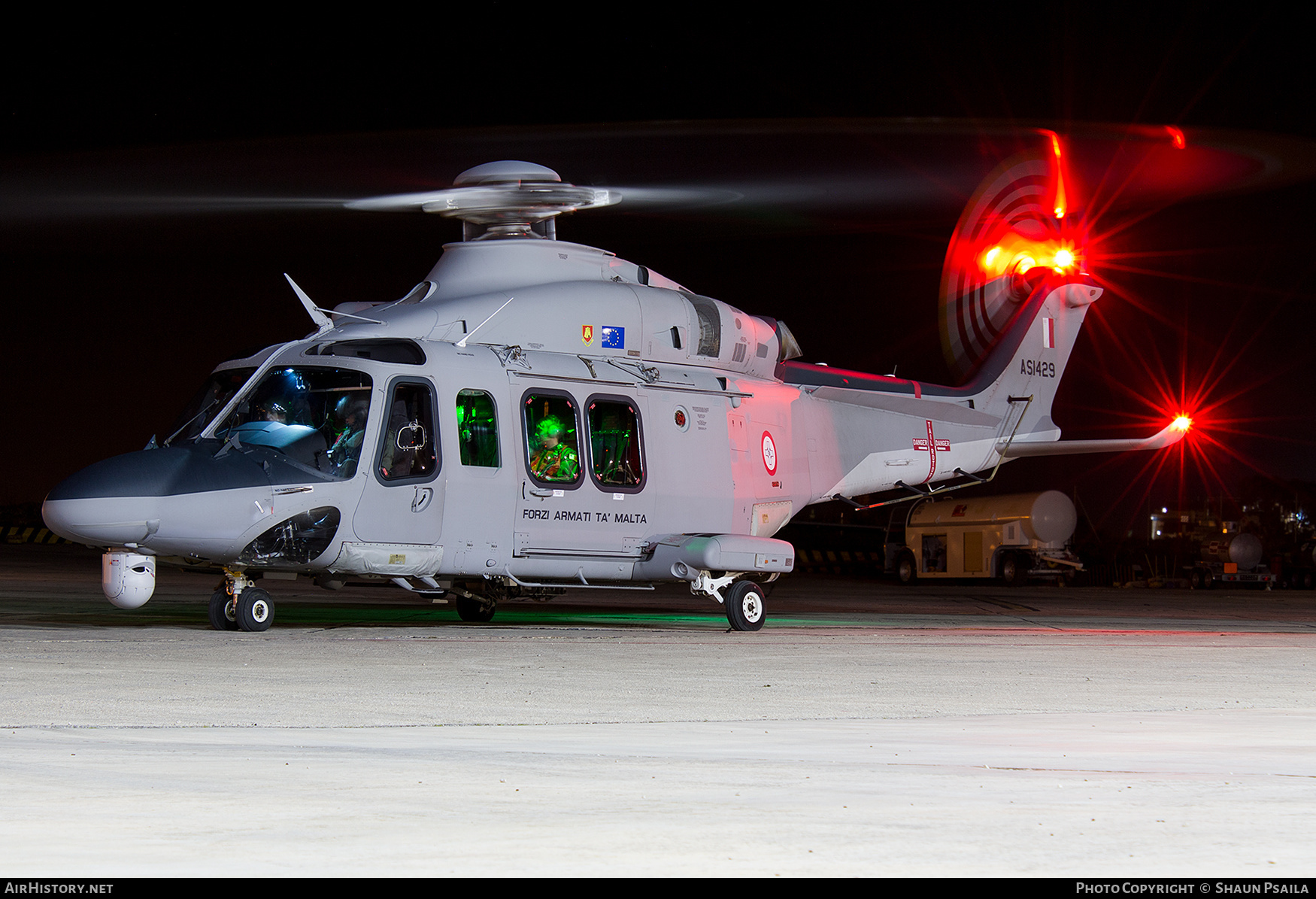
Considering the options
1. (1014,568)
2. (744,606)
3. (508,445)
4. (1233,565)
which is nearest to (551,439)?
(508,445)

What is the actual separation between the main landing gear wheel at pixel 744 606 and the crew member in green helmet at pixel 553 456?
6.97ft

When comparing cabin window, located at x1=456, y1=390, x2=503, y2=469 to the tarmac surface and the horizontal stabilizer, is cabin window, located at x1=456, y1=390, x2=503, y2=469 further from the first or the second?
the horizontal stabilizer

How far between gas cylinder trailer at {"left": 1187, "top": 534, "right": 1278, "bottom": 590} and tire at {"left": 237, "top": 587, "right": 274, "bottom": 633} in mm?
34949

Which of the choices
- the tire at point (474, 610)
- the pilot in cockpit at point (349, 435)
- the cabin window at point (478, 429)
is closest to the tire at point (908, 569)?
the tire at point (474, 610)

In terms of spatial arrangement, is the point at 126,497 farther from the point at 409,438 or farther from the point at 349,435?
the point at 409,438

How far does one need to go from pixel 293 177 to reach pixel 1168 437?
45.0 ft

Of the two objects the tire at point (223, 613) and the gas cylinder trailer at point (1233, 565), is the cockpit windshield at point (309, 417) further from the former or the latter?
the gas cylinder trailer at point (1233, 565)

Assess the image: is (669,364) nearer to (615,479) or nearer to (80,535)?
(615,479)

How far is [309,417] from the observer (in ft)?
37.7

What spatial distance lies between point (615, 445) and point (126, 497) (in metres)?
4.85

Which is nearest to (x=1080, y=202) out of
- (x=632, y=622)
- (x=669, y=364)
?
(x=669, y=364)

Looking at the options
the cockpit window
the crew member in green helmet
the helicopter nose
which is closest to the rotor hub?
the crew member in green helmet

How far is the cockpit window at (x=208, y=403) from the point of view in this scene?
11.5 m

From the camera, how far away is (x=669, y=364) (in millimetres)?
13953
